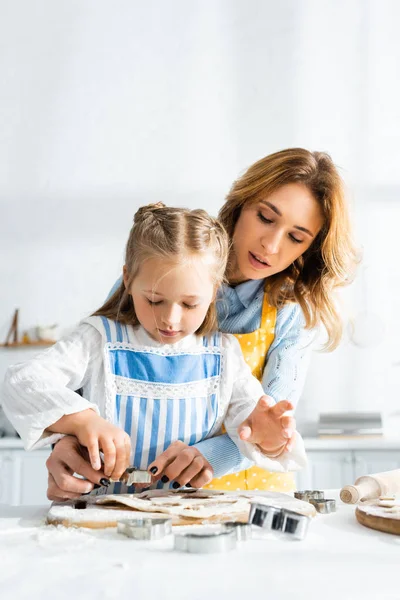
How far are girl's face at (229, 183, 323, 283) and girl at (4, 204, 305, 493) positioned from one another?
0.18 metres

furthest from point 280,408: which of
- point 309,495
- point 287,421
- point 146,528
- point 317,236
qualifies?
point 317,236

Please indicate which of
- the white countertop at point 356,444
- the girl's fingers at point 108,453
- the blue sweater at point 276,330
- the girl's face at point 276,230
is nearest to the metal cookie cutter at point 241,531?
the girl's fingers at point 108,453

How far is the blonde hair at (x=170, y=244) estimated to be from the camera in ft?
3.98

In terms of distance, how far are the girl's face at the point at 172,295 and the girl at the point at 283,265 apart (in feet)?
1.03

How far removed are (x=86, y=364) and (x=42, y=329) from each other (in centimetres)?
243

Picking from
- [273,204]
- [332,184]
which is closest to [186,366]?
[273,204]

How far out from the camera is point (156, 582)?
583 mm

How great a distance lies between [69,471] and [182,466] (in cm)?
18

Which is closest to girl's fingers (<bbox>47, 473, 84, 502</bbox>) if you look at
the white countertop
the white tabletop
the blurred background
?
the white tabletop

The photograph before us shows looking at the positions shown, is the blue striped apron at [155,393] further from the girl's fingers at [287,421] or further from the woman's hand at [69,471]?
the girl's fingers at [287,421]

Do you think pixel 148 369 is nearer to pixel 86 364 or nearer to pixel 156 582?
pixel 86 364

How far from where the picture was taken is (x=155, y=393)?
49.5 inches

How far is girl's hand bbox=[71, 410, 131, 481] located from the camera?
99 cm

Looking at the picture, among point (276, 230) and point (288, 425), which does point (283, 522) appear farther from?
point (276, 230)
